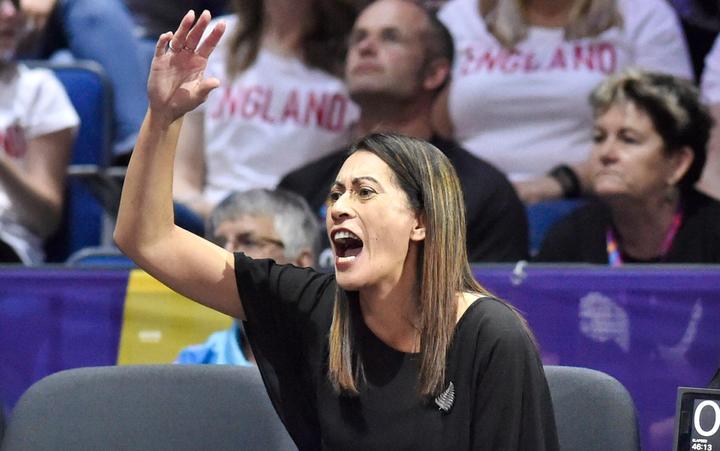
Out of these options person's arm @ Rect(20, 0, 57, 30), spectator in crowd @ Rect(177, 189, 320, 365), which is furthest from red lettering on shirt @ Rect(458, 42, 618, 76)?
person's arm @ Rect(20, 0, 57, 30)

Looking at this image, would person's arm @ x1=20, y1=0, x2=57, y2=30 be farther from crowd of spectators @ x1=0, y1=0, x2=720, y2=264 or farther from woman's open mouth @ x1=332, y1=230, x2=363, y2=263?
woman's open mouth @ x1=332, y1=230, x2=363, y2=263

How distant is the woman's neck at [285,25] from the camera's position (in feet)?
15.7

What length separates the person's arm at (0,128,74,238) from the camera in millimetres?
4605

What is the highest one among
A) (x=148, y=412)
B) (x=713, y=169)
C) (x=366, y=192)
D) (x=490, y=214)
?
(x=366, y=192)

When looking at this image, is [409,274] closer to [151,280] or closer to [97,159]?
[151,280]

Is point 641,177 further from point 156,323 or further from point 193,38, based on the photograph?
point 193,38

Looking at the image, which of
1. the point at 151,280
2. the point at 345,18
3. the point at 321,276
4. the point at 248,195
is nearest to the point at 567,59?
the point at 345,18

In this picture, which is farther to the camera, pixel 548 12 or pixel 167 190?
pixel 548 12

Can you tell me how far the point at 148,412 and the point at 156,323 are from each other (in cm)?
103

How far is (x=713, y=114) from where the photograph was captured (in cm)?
455

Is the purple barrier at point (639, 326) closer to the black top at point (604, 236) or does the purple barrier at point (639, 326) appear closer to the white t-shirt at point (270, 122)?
the black top at point (604, 236)

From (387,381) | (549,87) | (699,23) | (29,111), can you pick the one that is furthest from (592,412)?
(29,111)

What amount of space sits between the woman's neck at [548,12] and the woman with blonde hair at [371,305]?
2.23 m

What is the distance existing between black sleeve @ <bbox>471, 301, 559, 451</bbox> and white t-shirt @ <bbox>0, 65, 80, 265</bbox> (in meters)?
2.60
